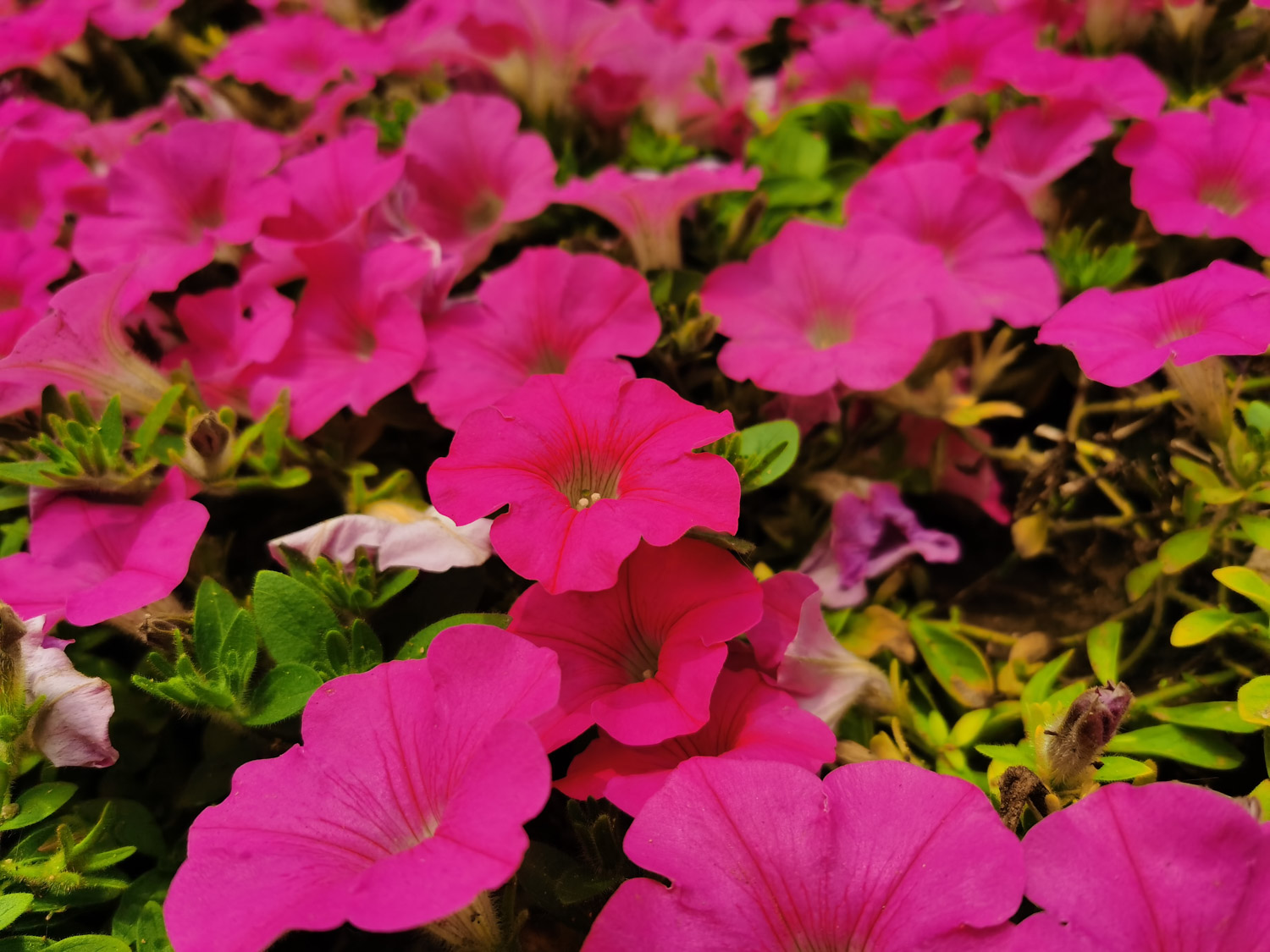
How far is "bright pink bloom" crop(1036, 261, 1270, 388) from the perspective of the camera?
89 cm

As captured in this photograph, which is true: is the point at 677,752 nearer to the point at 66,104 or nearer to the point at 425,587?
the point at 425,587

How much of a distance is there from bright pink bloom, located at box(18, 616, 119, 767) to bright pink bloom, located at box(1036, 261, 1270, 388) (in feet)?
3.54

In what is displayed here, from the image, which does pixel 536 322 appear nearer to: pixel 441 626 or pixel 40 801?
pixel 441 626

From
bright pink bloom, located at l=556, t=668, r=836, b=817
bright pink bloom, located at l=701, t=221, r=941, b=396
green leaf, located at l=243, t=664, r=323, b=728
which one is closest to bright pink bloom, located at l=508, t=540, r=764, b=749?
bright pink bloom, located at l=556, t=668, r=836, b=817

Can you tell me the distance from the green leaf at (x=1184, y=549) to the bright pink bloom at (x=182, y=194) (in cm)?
127

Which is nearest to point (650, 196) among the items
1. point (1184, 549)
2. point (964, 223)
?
point (964, 223)

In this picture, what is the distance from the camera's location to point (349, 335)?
1256 millimetres

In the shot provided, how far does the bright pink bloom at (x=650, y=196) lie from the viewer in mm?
1265

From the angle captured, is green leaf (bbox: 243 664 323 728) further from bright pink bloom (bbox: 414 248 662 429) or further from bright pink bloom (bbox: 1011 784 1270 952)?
bright pink bloom (bbox: 1011 784 1270 952)

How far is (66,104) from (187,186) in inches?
31.6

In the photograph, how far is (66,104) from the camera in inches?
75.2

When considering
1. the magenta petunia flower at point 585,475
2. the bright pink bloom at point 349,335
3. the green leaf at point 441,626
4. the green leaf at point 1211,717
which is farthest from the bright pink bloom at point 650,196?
the green leaf at point 1211,717

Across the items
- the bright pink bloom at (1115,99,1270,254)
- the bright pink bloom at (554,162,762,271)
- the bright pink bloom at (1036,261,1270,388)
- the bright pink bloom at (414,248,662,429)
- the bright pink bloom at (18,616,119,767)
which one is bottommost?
the bright pink bloom at (18,616,119,767)

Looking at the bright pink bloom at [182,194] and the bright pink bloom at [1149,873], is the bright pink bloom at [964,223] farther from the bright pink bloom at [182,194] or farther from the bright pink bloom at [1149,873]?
the bright pink bloom at [182,194]
